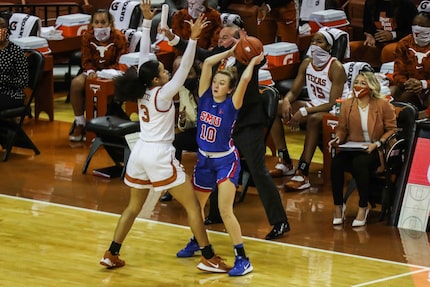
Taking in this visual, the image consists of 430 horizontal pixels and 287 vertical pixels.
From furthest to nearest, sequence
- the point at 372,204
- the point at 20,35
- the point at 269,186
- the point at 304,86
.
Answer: the point at 20,35, the point at 304,86, the point at 372,204, the point at 269,186

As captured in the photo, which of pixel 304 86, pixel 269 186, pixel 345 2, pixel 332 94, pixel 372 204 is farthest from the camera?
pixel 345 2

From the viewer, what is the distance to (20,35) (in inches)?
529

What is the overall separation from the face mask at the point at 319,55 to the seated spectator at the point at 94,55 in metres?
2.42

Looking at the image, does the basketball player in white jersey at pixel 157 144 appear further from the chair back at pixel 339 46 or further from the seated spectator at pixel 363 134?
the chair back at pixel 339 46

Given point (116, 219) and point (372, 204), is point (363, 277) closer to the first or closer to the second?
point (372, 204)

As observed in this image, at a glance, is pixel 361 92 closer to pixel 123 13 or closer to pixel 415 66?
pixel 415 66

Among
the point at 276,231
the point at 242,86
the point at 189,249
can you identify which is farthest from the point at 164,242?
the point at 242,86

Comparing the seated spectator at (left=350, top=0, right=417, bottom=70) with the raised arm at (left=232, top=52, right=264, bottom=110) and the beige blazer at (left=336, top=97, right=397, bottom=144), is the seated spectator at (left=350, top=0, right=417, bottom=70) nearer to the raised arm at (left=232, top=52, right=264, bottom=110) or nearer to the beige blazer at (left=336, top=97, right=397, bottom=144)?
the beige blazer at (left=336, top=97, right=397, bottom=144)

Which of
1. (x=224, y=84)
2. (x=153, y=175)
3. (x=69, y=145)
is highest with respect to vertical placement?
(x=224, y=84)

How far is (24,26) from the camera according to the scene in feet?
44.2

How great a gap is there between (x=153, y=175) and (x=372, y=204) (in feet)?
8.31

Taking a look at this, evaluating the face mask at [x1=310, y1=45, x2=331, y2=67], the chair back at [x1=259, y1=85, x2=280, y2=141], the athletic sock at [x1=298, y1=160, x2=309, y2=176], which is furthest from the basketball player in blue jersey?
the face mask at [x1=310, y1=45, x2=331, y2=67]

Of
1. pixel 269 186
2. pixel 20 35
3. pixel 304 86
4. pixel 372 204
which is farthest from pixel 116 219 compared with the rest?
pixel 20 35

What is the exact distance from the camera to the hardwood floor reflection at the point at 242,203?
912 centimetres
